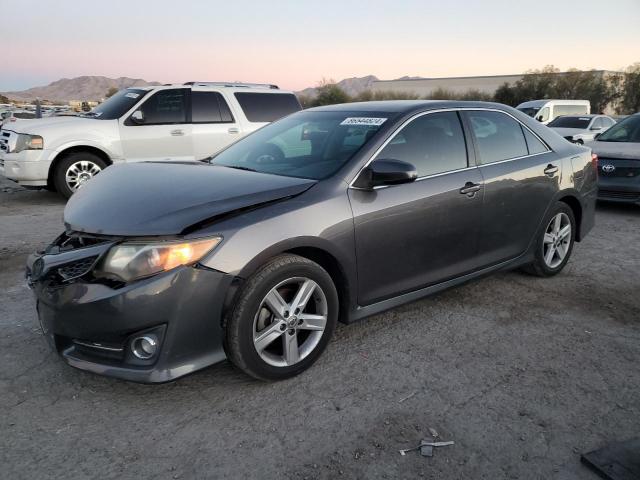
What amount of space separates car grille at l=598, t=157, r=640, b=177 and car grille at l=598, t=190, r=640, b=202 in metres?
0.27

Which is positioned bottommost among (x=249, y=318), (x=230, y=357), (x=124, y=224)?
(x=230, y=357)

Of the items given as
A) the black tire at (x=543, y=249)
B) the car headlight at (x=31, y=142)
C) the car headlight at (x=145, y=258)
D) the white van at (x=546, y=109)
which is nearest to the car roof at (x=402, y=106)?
the black tire at (x=543, y=249)

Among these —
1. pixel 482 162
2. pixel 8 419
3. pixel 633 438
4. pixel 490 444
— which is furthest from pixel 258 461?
pixel 482 162

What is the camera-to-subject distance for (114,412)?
2.72 metres

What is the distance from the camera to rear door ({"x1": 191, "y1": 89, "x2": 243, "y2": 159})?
8.86 m

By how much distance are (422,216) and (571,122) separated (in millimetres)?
15729

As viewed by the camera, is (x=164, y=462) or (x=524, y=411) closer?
(x=164, y=462)

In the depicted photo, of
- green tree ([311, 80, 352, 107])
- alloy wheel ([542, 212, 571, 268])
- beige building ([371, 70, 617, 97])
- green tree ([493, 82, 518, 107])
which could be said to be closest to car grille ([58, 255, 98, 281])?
alloy wheel ([542, 212, 571, 268])

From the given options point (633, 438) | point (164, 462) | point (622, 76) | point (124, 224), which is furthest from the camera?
point (622, 76)

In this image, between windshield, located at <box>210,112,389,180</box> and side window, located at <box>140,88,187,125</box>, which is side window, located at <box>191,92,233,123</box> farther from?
windshield, located at <box>210,112,389,180</box>

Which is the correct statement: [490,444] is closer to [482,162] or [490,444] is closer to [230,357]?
[230,357]

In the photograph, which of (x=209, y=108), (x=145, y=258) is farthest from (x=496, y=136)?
(x=209, y=108)

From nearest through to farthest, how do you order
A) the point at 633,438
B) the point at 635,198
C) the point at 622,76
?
the point at 633,438 < the point at 635,198 < the point at 622,76

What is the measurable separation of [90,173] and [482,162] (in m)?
6.68
